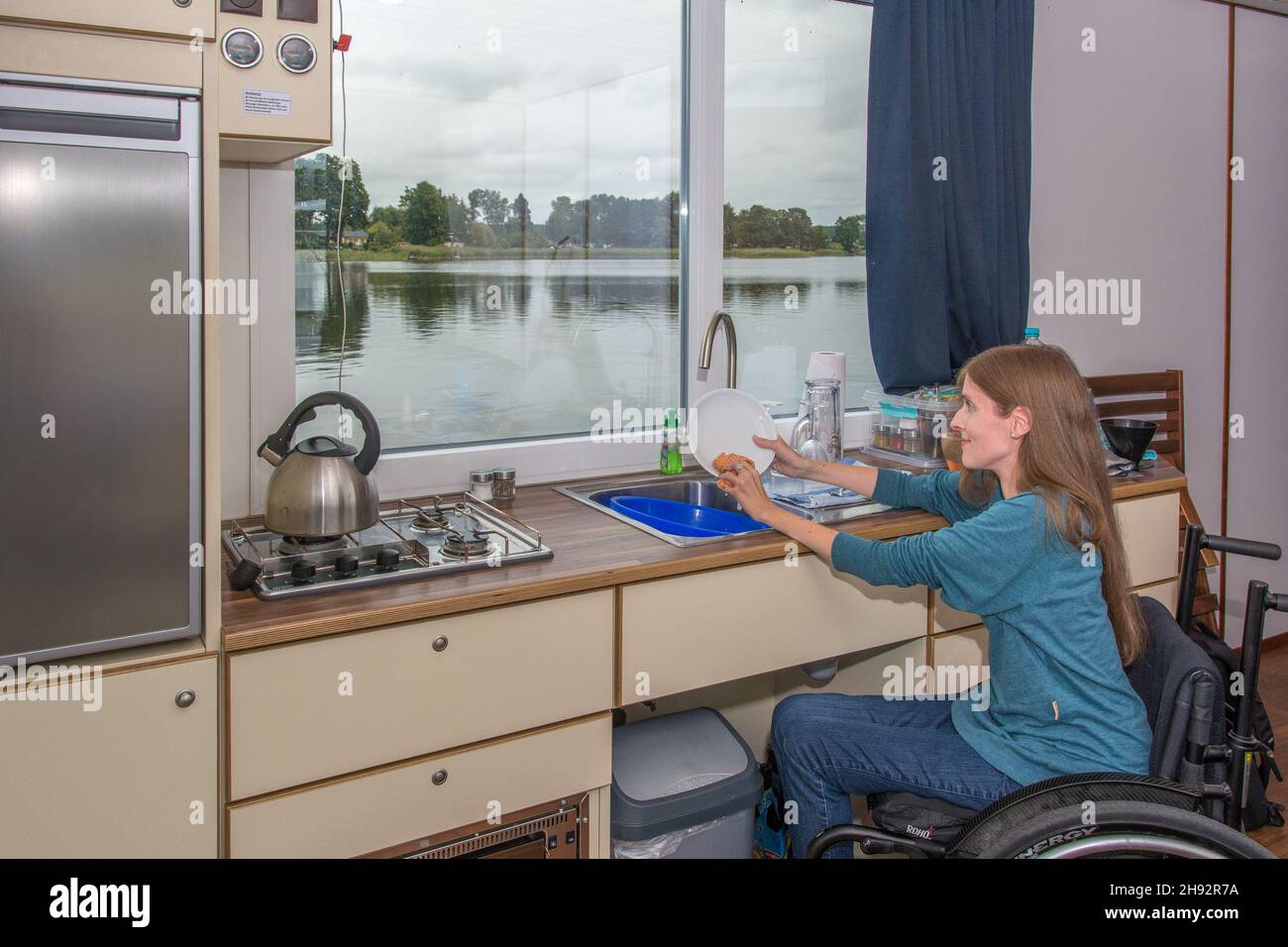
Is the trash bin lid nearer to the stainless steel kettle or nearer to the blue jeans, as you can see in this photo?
the blue jeans

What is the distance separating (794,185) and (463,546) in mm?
1481

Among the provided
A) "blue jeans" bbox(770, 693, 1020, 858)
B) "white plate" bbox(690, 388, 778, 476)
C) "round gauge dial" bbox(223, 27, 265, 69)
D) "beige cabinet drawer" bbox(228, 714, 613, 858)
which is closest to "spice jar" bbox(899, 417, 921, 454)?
"white plate" bbox(690, 388, 778, 476)

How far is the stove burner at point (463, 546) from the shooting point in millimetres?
1825

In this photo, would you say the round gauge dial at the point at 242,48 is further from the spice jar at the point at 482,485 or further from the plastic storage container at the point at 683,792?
the plastic storage container at the point at 683,792

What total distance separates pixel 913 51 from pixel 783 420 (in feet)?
3.21

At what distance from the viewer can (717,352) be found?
2.71 m

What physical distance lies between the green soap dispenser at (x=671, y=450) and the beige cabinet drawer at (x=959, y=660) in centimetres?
72

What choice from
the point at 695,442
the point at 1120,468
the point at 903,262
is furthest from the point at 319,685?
the point at 1120,468

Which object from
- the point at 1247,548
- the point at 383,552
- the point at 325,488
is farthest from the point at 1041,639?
the point at 325,488
